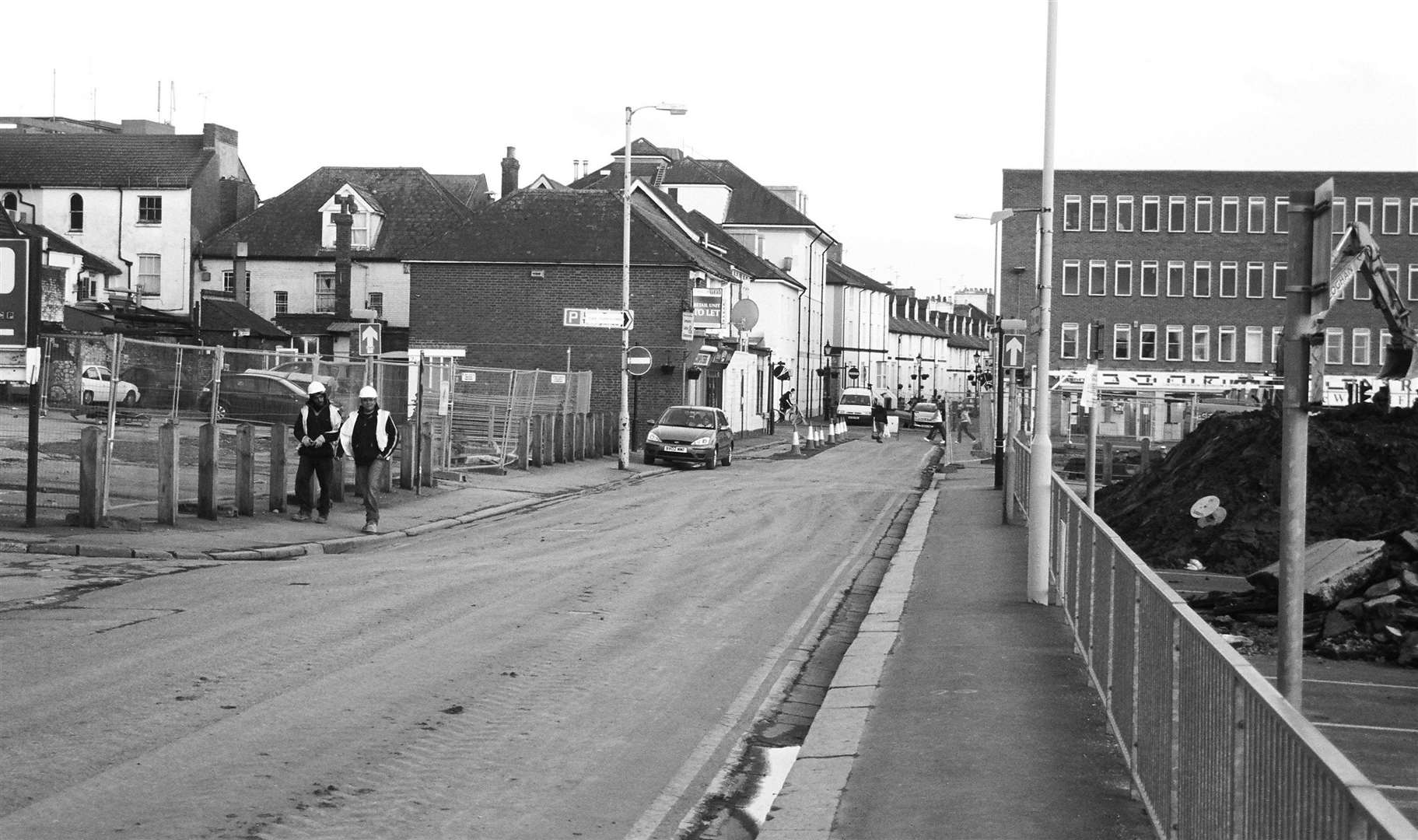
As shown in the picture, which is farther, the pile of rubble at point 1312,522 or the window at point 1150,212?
the window at point 1150,212

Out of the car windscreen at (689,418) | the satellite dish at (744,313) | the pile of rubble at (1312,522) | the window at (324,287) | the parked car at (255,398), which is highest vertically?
the window at (324,287)

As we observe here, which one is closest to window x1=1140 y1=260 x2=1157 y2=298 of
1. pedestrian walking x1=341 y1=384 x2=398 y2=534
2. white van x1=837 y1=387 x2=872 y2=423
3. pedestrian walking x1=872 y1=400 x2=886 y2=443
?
white van x1=837 y1=387 x2=872 y2=423

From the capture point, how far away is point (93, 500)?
18.0 m

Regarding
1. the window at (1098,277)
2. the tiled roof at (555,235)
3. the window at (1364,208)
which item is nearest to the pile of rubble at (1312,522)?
the tiled roof at (555,235)

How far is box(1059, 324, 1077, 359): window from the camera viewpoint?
8775 centimetres

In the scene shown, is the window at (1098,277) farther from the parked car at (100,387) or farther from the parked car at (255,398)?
the parked car at (100,387)

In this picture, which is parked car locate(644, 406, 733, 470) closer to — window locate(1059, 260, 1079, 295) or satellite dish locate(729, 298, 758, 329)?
satellite dish locate(729, 298, 758, 329)

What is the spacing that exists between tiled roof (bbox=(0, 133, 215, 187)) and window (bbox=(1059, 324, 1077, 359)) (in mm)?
46675

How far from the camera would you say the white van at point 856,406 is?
82000mm

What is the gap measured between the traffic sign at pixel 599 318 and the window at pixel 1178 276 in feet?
155

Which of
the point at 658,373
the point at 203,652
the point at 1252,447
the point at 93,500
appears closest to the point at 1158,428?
the point at 658,373

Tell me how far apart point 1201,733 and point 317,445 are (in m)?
16.6

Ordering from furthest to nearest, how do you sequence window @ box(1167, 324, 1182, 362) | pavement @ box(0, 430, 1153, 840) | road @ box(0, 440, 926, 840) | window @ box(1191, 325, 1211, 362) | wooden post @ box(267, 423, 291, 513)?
window @ box(1167, 324, 1182, 362)
window @ box(1191, 325, 1211, 362)
wooden post @ box(267, 423, 291, 513)
pavement @ box(0, 430, 1153, 840)
road @ box(0, 440, 926, 840)

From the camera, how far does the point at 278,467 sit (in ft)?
69.8
